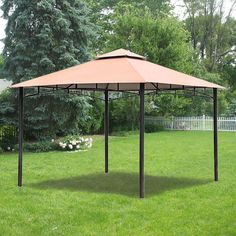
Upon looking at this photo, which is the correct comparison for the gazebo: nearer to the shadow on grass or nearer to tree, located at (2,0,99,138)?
the shadow on grass

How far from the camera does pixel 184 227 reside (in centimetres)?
626

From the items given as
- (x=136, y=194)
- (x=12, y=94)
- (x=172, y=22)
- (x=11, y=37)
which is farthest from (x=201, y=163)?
(x=172, y=22)

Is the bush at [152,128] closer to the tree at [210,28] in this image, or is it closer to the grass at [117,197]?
the grass at [117,197]

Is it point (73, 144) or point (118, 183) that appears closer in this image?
point (118, 183)

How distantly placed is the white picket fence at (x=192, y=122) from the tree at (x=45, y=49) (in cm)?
1123

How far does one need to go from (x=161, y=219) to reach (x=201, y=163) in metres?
6.75

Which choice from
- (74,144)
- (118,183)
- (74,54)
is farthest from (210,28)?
(118,183)

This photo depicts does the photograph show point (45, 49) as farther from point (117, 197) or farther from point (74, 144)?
point (117, 197)

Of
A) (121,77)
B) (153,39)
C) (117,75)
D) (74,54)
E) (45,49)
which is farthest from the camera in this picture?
A: (153,39)

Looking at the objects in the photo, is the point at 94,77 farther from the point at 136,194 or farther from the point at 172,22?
the point at 172,22

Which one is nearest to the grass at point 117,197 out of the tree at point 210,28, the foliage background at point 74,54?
the foliage background at point 74,54

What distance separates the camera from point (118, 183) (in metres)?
A: 9.97

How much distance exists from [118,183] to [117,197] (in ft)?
5.49

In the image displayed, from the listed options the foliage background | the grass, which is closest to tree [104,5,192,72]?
the foliage background
